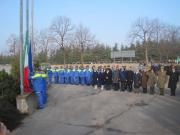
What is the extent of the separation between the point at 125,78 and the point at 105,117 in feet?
31.0

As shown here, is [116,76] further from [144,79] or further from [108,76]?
[144,79]

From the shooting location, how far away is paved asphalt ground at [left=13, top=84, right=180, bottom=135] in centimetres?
980

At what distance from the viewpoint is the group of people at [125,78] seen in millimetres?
19344

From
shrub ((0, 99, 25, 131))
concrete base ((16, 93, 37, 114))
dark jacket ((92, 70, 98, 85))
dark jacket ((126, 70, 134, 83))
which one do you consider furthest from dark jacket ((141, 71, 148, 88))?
shrub ((0, 99, 25, 131))

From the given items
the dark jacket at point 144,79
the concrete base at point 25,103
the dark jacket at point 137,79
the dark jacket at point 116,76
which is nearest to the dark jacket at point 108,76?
the dark jacket at point 116,76

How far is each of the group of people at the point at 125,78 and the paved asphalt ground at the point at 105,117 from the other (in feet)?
8.64

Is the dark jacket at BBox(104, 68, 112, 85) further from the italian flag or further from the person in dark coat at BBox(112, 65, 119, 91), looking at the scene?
the italian flag

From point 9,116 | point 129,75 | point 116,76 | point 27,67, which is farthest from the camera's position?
point 116,76

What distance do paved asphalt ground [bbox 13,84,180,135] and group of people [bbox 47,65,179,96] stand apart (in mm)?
2633

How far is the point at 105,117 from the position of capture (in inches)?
472

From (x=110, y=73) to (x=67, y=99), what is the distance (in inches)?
230

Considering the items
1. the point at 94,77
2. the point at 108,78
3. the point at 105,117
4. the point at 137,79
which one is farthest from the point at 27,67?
the point at 94,77

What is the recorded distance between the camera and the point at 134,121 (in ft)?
36.7

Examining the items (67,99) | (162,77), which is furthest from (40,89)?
(162,77)
